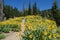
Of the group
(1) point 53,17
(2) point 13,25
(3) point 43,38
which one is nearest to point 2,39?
(3) point 43,38

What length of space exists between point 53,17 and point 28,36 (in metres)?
32.4

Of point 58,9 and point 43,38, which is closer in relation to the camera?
point 43,38

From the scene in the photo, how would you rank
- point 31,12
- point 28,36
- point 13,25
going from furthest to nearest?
point 31,12, point 13,25, point 28,36

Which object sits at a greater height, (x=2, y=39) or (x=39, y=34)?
(x=39, y=34)

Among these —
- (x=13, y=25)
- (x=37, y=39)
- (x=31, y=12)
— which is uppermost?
(x=37, y=39)

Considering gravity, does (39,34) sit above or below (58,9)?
above

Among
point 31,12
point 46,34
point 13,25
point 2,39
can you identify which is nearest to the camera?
point 46,34

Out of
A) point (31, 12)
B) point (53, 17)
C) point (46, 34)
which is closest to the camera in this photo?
point (46, 34)

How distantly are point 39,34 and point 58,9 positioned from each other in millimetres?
33739

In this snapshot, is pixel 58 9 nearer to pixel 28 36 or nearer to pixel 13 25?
pixel 13 25

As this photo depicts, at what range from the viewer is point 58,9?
40375 mm

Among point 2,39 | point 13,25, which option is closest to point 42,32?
point 2,39

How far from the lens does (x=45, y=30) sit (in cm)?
714

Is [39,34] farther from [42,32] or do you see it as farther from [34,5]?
[34,5]
